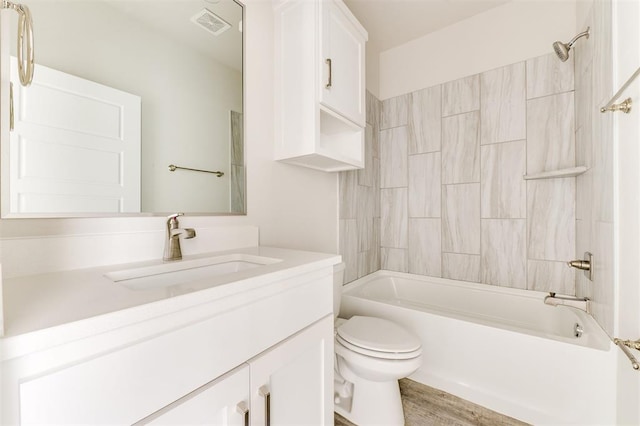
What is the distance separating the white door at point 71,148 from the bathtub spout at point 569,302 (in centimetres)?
204

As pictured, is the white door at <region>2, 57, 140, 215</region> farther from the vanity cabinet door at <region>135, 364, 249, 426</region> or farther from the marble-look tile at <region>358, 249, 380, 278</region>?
the marble-look tile at <region>358, 249, 380, 278</region>

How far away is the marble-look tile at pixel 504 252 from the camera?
1.96 m

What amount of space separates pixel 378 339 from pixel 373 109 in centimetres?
196

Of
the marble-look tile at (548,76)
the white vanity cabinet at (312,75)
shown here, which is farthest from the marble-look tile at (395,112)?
the white vanity cabinet at (312,75)

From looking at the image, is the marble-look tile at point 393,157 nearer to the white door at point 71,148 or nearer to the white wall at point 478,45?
the white wall at point 478,45

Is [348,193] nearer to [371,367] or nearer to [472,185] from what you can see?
[472,185]

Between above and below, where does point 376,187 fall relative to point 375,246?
above

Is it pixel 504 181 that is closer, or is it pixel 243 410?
pixel 243 410

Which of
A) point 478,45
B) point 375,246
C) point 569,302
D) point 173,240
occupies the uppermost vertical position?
point 478,45

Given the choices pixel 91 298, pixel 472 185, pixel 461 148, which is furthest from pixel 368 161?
pixel 91 298

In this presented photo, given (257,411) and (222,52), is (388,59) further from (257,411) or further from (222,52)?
(257,411)

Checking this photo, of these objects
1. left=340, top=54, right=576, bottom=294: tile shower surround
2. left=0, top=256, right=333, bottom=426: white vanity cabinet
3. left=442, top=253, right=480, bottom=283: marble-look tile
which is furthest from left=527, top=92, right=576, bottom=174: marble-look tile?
left=0, top=256, right=333, bottom=426: white vanity cabinet

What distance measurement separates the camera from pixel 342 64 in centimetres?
151

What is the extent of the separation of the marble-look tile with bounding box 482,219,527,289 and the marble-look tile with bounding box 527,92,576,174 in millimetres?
430
